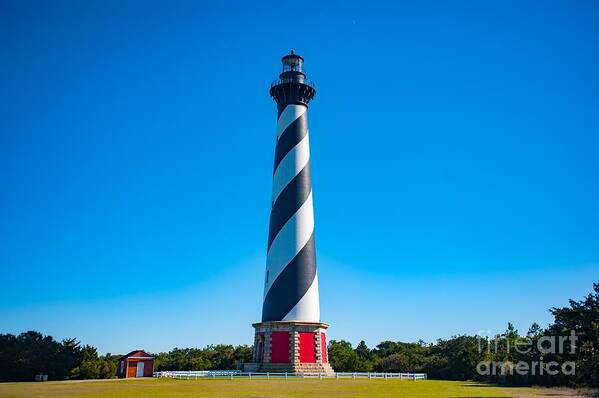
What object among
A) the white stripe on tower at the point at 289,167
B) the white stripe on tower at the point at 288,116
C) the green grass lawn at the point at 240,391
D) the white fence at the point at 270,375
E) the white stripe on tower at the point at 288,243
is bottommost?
the white fence at the point at 270,375

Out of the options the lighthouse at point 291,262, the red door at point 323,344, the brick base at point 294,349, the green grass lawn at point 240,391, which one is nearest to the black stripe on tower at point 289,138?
the lighthouse at point 291,262

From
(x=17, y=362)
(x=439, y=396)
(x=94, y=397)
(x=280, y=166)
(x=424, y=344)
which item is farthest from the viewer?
(x=424, y=344)

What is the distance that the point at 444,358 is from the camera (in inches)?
1868

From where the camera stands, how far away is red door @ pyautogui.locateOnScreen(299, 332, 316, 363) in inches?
1495

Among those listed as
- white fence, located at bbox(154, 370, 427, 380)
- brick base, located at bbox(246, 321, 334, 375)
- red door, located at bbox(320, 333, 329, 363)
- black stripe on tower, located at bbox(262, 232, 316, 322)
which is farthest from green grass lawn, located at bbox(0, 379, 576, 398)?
red door, located at bbox(320, 333, 329, 363)

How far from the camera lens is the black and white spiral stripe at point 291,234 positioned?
38969 millimetres

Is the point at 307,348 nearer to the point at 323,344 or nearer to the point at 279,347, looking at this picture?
the point at 323,344

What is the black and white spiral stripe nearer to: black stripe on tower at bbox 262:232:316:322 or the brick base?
black stripe on tower at bbox 262:232:316:322

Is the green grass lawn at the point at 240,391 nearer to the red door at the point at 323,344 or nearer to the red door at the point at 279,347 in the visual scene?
the red door at the point at 279,347

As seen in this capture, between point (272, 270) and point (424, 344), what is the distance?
130 ft

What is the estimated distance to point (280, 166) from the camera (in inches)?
A: 1650

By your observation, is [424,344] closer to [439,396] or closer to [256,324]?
[256,324]

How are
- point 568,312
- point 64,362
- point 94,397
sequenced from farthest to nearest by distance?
point 64,362 < point 568,312 < point 94,397

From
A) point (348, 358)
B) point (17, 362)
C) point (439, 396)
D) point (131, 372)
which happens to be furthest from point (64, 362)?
point (439, 396)
